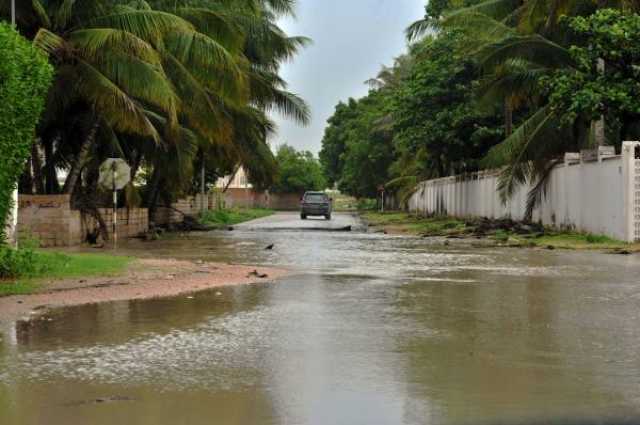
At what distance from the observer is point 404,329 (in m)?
8.80

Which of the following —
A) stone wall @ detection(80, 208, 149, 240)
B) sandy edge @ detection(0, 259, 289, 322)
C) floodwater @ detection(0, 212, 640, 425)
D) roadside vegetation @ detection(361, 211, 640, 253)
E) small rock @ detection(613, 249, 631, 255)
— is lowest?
floodwater @ detection(0, 212, 640, 425)

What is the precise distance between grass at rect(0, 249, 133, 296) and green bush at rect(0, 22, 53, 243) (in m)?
0.83

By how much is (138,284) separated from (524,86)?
16706 millimetres

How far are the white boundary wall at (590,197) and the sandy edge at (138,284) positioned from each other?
10.5m

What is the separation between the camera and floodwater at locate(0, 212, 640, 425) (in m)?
5.59

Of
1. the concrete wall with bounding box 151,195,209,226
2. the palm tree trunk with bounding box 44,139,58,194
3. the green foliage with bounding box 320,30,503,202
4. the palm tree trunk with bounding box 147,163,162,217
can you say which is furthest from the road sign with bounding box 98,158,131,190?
the green foliage with bounding box 320,30,503,202

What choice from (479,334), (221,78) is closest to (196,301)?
(479,334)

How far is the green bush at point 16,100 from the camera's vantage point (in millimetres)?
10703

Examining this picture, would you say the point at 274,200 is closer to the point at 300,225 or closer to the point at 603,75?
the point at 300,225

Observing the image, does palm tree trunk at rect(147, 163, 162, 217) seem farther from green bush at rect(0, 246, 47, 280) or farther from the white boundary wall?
green bush at rect(0, 246, 47, 280)

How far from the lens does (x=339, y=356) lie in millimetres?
7340

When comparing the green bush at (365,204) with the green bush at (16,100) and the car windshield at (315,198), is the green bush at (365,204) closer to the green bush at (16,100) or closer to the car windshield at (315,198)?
the car windshield at (315,198)

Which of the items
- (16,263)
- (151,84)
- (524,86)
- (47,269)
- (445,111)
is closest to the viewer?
(16,263)

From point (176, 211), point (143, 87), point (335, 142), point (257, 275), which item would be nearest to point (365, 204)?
point (335, 142)
